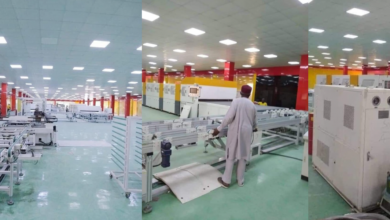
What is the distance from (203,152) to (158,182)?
5.00 feet

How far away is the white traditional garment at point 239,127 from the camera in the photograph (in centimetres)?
282

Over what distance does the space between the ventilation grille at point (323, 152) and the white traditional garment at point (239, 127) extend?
0.99 metres

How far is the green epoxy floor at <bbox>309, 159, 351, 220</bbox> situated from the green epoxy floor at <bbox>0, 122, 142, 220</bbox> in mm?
1886

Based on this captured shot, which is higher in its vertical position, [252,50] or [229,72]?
[252,50]

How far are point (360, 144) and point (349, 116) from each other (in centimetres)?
32

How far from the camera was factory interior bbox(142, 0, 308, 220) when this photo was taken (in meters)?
2.40

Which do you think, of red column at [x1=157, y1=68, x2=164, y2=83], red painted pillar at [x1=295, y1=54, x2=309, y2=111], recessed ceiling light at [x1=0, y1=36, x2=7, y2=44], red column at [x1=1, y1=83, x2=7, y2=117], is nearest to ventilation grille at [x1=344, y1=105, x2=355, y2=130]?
red painted pillar at [x1=295, y1=54, x2=309, y2=111]

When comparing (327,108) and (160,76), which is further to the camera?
(160,76)

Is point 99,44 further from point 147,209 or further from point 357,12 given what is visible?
point 357,12

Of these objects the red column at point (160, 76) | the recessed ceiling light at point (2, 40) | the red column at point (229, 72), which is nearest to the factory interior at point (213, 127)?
the red column at point (229, 72)

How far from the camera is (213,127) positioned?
319 centimetres

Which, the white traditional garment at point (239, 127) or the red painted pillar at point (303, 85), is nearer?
the white traditional garment at point (239, 127)

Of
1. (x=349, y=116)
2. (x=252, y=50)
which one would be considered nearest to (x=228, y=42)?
(x=252, y=50)

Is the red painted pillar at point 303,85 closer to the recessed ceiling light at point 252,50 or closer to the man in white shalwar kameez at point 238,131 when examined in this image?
the recessed ceiling light at point 252,50
